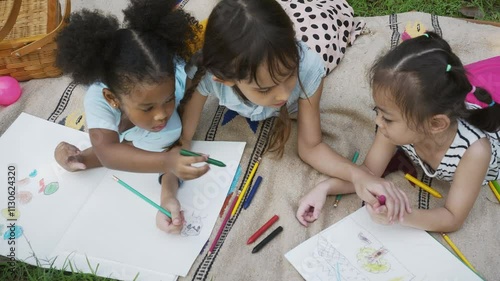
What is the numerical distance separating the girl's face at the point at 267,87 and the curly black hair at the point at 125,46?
7.4 inches

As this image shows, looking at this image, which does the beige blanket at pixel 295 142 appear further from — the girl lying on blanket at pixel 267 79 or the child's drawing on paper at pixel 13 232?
the child's drawing on paper at pixel 13 232

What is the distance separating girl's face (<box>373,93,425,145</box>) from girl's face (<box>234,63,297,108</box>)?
204 mm

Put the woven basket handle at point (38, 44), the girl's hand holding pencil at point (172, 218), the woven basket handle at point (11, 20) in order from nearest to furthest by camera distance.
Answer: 1. the girl's hand holding pencil at point (172, 218)
2. the woven basket handle at point (11, 20)
3. the woven basket handle at point (38, 44)

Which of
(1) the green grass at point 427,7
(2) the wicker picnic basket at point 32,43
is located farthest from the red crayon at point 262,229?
(1) the green grass at point 427,7

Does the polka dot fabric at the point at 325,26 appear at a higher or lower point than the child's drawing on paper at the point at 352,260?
higher

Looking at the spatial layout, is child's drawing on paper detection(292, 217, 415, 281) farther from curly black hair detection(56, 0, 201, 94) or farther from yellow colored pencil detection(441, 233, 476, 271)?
curly black hair detection(56, 0, 201, 94)

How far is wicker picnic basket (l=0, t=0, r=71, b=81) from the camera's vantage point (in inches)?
69.1

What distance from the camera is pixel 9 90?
1774 millimetres

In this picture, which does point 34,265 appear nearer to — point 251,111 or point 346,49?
point 251,111

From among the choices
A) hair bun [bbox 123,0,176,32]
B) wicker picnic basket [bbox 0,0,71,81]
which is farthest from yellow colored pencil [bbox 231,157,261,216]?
wicker picnic basket [bbox 0,0,71,81]

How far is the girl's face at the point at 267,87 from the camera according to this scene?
122 centimetres

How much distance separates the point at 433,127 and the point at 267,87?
1.29 ft

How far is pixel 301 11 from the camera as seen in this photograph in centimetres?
177

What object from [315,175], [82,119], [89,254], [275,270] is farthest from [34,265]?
[315,175]
